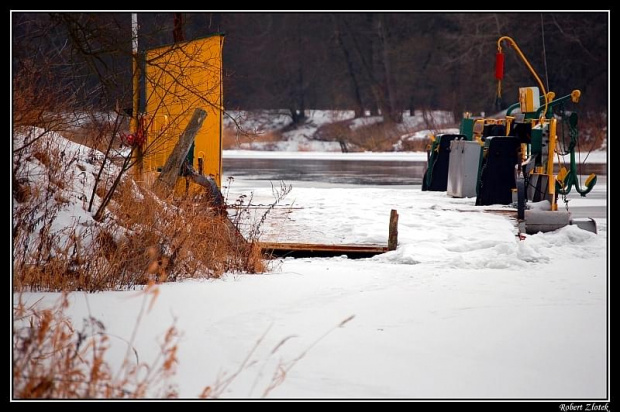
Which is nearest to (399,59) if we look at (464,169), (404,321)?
(464,169)

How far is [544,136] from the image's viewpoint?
13078 millimetres

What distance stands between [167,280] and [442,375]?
10.7 ft

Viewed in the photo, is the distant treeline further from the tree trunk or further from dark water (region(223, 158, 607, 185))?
dark water (region(223, 158, 607, 185))

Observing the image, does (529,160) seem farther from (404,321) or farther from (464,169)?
(404,321)

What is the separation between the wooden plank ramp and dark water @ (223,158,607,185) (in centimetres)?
1052

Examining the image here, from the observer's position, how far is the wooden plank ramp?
9.80m

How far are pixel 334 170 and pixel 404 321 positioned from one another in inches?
762

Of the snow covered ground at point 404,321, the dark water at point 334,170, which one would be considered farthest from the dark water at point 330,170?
the snow covered ground at point 404,321

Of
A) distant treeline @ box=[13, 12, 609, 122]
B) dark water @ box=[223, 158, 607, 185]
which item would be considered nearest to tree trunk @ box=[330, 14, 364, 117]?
distant treeline @ box=[13, 12, 609, 122]

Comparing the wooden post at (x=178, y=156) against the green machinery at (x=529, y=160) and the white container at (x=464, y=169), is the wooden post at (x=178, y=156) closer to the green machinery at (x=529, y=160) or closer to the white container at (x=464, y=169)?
the green machinery at (x=529, y=160)

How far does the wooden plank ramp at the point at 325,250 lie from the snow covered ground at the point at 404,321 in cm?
38

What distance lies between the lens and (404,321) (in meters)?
6.48

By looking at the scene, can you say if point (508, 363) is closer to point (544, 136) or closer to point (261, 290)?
point (261, 290)

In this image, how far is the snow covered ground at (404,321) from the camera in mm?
5070
